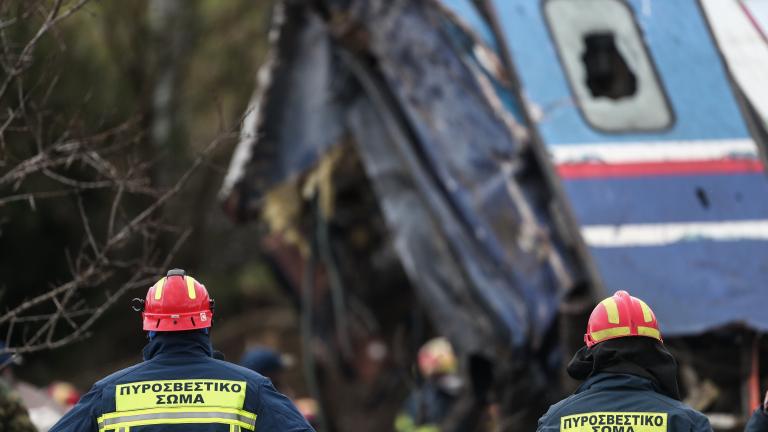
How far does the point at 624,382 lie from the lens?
18.7 feet

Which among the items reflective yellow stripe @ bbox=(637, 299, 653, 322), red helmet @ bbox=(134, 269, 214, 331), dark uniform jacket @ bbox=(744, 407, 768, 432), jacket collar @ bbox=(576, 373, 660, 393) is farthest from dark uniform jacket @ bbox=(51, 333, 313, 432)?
dark uniform jacket @ bbox=(744, 407, 768, 432)

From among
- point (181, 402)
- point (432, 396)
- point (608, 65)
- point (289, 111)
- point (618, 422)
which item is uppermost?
point (289, 111)

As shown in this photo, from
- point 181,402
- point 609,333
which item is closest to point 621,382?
point 609,333

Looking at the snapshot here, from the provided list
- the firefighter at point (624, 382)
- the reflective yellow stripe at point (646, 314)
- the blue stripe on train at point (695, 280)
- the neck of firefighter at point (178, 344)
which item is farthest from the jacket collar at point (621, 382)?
the blue stripe on train at point (695, 280)

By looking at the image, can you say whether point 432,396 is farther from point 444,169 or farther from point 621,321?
point 621,321

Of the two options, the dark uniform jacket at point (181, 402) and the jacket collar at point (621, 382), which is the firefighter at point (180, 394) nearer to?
the dark uniform jacket at point (181, 402)

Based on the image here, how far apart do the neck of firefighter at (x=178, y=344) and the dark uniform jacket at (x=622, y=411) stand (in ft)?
4.50

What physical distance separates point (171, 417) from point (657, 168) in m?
5.19

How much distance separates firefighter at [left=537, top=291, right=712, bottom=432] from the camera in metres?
5.60

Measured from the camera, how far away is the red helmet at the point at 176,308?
5.94 metres

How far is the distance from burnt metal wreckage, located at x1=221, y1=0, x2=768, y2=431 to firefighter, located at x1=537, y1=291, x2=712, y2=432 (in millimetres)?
3573

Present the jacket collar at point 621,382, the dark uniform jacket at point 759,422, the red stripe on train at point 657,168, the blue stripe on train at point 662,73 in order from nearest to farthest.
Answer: the jacket collar at point 621,382, the dark uniform jacket at point 759,422, the red stripe on train at point 657,168, the blue stripe on train at point 662,73

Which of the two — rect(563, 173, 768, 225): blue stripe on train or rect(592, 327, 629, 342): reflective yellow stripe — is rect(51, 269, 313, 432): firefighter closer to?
rect(592, 327, 629, 342): reflective yellow stripe

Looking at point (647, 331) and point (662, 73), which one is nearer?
point (647, 331)
